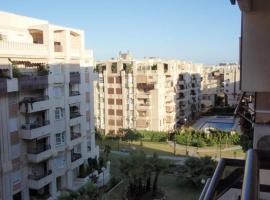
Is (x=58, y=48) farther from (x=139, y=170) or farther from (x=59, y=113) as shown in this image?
(x=139, y=170)

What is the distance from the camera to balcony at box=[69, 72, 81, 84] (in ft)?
58.7

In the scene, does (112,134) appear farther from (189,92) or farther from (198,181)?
(198,181)

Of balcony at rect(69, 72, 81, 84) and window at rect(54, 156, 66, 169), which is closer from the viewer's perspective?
window at rect(54, 156, 66, 169)

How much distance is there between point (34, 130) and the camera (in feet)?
48.4

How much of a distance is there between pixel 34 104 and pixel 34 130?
1145 mm

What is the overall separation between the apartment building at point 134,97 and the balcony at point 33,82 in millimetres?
18463

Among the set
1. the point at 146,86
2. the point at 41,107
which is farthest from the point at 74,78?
the point at 146,86

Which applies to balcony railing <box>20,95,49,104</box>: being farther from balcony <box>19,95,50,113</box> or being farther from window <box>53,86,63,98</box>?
window <box>53,86,63,98</box>

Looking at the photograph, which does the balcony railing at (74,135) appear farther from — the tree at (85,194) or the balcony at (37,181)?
the tree at (85,194)

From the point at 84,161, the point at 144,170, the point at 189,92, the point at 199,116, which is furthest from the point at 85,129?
the point at 199,116

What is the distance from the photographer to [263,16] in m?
3.60

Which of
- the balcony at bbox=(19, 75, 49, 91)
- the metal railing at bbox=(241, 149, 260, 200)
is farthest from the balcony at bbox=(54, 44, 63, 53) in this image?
the metal railing at bbox=(241, 149, 260, 200)

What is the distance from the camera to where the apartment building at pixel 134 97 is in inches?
1353

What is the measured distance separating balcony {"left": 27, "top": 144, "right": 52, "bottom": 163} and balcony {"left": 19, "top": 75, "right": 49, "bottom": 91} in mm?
2731
